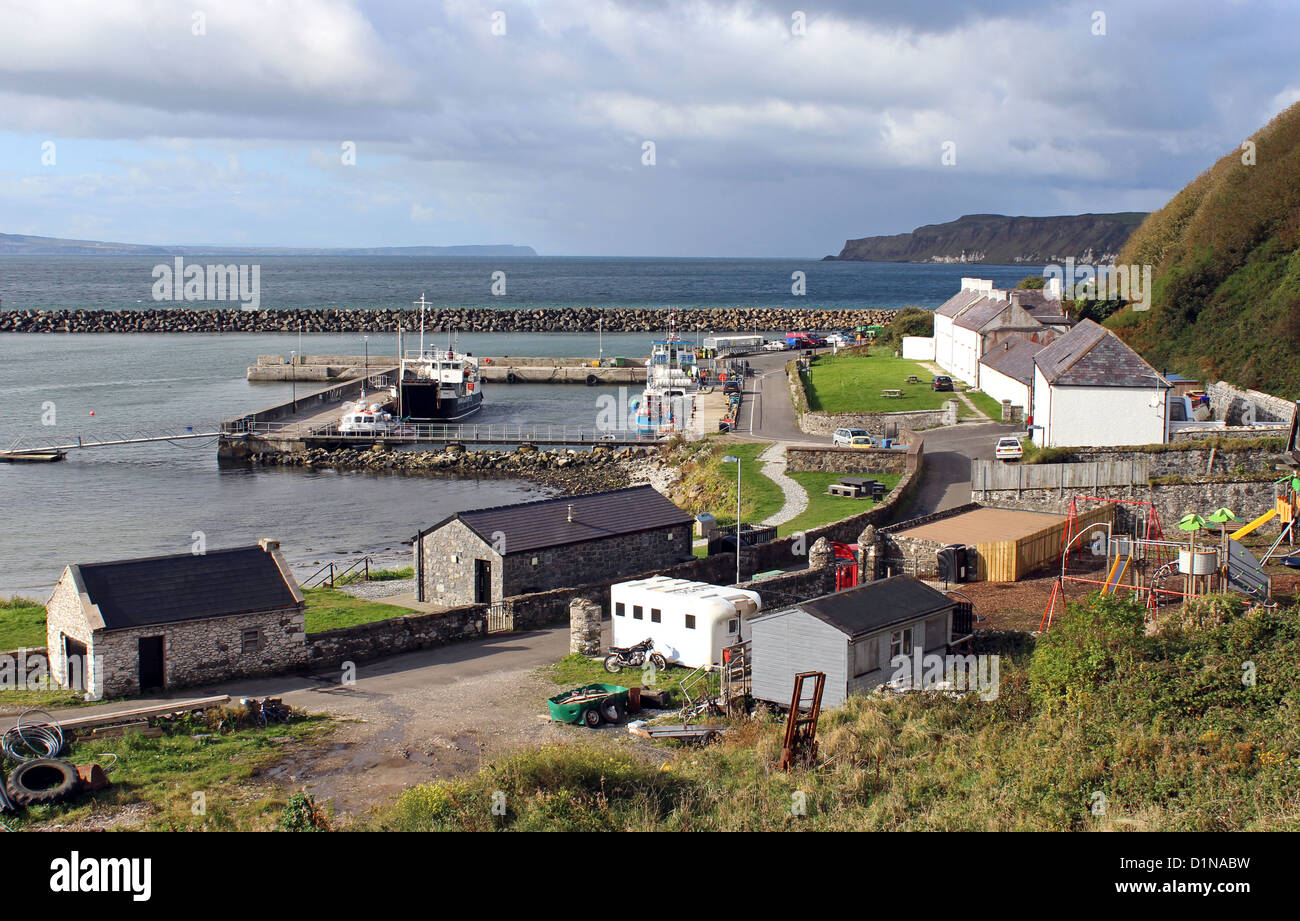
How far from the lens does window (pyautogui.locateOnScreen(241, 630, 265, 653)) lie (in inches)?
1009

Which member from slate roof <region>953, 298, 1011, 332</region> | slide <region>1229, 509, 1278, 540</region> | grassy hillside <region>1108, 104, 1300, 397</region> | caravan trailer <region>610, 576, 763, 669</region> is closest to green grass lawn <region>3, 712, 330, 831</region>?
caravan trailer <region>610, 576, 763, 669</region>

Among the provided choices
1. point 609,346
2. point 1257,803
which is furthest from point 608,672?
point 609,346

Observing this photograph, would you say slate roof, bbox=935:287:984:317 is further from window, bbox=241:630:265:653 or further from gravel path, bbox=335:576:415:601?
window, bbox=241:630:265:653

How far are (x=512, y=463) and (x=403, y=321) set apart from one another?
293 ft

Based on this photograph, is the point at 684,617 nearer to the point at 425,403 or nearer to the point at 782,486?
the point at 782,486

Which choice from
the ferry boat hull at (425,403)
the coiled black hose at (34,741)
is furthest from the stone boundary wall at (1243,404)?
the ferry boat hull at (425,403)

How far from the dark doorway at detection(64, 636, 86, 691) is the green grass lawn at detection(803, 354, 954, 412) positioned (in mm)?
41626

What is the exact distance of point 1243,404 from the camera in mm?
51000

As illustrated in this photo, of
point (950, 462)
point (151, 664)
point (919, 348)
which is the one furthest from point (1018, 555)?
point (919, 348)
